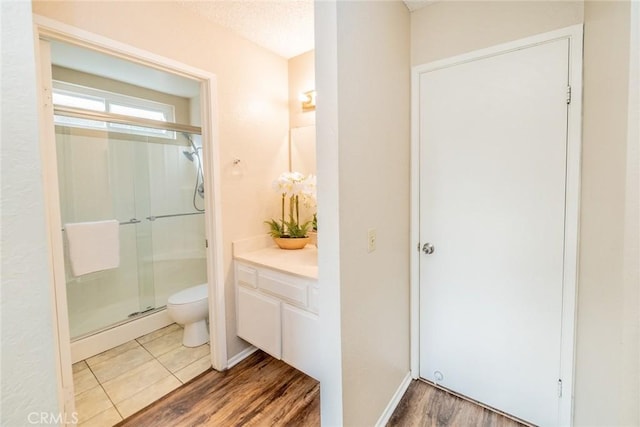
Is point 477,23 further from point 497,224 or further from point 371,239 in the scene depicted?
point 371,239

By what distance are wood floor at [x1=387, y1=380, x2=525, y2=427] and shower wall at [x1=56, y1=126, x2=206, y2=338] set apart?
245 cm

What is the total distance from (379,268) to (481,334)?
80cm

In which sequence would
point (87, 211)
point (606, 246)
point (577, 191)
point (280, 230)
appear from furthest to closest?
point (87, 211), point (280, 230), point (577, 191), point (606, 246)

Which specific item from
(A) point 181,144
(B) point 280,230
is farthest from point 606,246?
(A) point 181,144

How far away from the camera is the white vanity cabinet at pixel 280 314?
1.65 meters

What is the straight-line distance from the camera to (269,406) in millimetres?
1723

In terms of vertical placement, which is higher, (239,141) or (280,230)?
(239,141)

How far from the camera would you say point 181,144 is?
3139mm

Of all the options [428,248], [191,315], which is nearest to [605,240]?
[428,248]

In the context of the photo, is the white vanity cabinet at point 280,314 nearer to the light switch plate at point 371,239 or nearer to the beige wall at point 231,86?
the beige wall at point 231,86

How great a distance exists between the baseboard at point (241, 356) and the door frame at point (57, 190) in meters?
0.05

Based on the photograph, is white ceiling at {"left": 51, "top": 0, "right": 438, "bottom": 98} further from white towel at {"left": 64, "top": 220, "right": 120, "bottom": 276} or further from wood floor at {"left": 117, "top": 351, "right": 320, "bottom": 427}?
wood floor at {"left": 117, "top": 351, "right": 320, "bottom": 427}

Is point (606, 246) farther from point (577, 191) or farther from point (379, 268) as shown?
point (379, 268)

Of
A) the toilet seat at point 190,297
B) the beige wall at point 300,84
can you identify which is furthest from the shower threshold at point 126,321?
the beige wall at point 300,84
